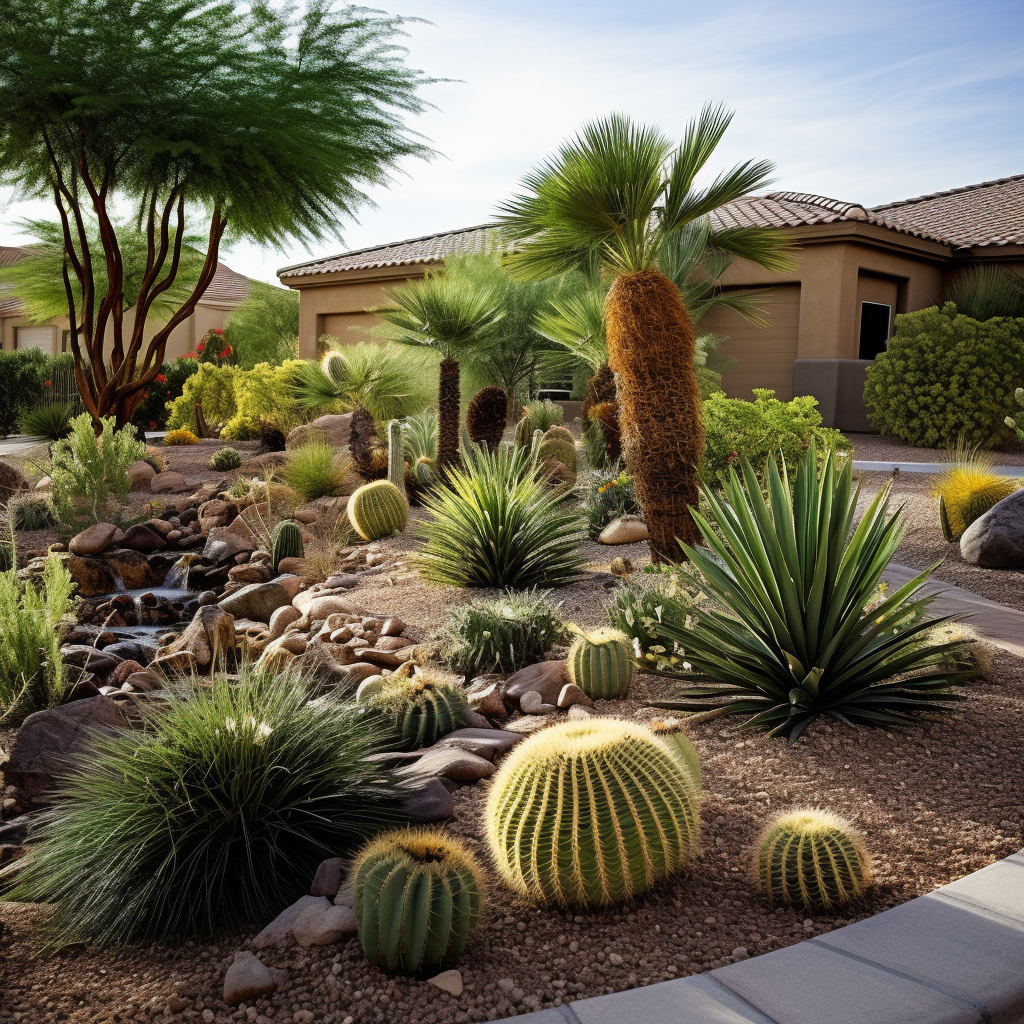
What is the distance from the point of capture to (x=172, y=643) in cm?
806

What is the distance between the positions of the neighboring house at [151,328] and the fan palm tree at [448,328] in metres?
22.1

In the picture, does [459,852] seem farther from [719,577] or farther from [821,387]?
[821,387]

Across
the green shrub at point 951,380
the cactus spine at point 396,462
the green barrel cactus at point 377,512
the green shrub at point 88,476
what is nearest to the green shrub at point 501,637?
the green barrel cactus at point 377,512

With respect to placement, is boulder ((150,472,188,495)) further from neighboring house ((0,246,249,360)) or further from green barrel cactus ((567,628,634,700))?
neighboring house ((0,246,249,360))

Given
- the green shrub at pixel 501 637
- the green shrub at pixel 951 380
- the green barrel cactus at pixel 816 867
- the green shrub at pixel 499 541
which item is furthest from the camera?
the green shrub at pixel 951 380

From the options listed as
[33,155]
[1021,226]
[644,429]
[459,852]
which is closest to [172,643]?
[644,429]

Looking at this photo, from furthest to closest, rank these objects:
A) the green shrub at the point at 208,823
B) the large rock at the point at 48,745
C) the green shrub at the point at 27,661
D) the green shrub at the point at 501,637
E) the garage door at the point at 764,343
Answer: the garage door at the point at 764,343 → the green shrub at the point at 27,661 → the green shrub at the point at 501,637 → the large rock at the point at 48,745 → the green shrub at the point at 208,823

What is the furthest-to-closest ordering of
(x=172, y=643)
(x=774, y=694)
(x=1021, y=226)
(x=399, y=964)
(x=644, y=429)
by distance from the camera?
(x=1021, y=226), (x=172, y=643), (x=644, y=429), (x=774, y=694), (x=399, y=964)

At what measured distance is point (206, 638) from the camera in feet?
24.4

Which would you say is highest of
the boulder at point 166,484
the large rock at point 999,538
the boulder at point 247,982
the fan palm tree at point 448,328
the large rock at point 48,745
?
the fan palm tree at point 448,328

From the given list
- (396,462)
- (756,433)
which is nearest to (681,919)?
(756,433)

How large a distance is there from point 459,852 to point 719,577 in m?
2.20

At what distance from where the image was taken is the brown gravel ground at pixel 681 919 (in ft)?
8.86

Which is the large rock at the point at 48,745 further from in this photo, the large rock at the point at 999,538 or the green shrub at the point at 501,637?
the large rock at the point at 999,538
